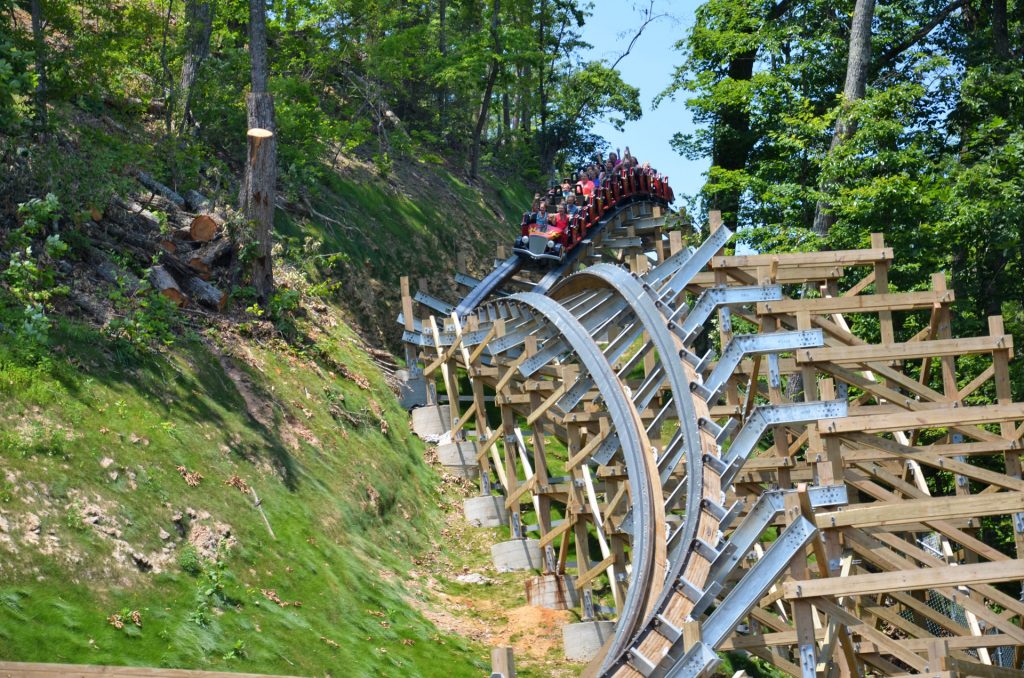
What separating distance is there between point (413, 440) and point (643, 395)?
561 centimetres

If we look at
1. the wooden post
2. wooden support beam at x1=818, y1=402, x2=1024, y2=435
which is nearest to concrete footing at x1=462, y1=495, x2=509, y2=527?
wooden support beam at x1=818, y1=402, x2=1024, y2=435

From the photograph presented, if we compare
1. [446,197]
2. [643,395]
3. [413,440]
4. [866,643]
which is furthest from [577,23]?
[866,643]

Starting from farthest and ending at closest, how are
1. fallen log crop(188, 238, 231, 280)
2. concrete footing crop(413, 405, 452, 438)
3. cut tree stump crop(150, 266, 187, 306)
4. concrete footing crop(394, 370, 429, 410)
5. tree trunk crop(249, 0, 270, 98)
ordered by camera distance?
concrete footing crop(394, 370, 429, 410) → concrete footing crop(413, 405, 452, 438) → tree trunk crop(249, 0, 270, 98) → fallen log crop(188, 238, 231, 280) → cut tree stump crop(150, 266, 187, 306)

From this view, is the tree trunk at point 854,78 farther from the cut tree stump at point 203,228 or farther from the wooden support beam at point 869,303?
the cut tree stump at point 203,228

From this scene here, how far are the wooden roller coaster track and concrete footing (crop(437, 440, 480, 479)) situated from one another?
0.13 m

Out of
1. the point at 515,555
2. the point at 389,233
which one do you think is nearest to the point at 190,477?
the point at 515,555

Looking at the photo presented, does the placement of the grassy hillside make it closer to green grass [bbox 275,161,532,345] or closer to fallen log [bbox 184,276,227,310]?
fallen log [bbox 184,276,227,310]

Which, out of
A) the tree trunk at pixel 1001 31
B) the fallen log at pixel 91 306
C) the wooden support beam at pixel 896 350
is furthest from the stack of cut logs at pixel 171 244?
the tree trunk at pixel 1001 31

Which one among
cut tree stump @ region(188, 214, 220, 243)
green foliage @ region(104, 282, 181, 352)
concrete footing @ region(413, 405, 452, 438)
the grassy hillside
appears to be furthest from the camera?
concrete footing @ region(413, 405, 452, 438)

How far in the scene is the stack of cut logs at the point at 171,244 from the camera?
17.1 metres

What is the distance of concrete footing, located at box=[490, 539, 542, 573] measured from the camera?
1745 cm

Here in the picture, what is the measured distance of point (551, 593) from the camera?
1631 centimetres

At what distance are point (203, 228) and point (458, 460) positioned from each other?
18.9 feet

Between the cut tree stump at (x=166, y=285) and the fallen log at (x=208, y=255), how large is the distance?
1.09 m
